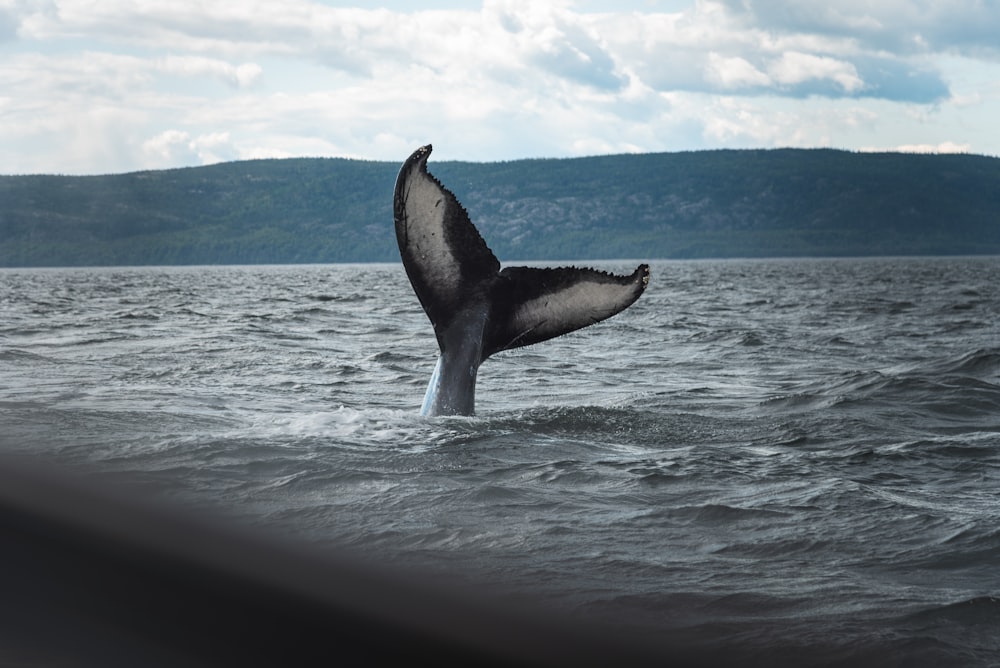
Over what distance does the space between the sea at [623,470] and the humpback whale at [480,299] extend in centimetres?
45

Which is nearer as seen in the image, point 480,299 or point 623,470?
point 623,470

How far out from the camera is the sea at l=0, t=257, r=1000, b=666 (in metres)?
4.36

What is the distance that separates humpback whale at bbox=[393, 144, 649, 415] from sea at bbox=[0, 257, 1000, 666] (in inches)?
17.6

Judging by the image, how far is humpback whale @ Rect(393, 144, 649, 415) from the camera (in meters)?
7.93

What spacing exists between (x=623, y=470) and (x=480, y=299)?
195 centimetres

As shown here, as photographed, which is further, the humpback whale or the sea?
the humpback whale

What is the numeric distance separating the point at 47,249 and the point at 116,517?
183 meters

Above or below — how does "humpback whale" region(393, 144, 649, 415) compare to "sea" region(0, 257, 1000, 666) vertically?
above

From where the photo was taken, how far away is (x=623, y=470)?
696 cm

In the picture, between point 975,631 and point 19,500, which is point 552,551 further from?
point 19,500

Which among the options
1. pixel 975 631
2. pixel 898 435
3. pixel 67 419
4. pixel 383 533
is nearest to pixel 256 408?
pixel 67 419

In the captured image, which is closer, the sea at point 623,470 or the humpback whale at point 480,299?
the sea at point 623,470

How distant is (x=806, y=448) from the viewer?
7926 mm

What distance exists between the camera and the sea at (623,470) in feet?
14.3
